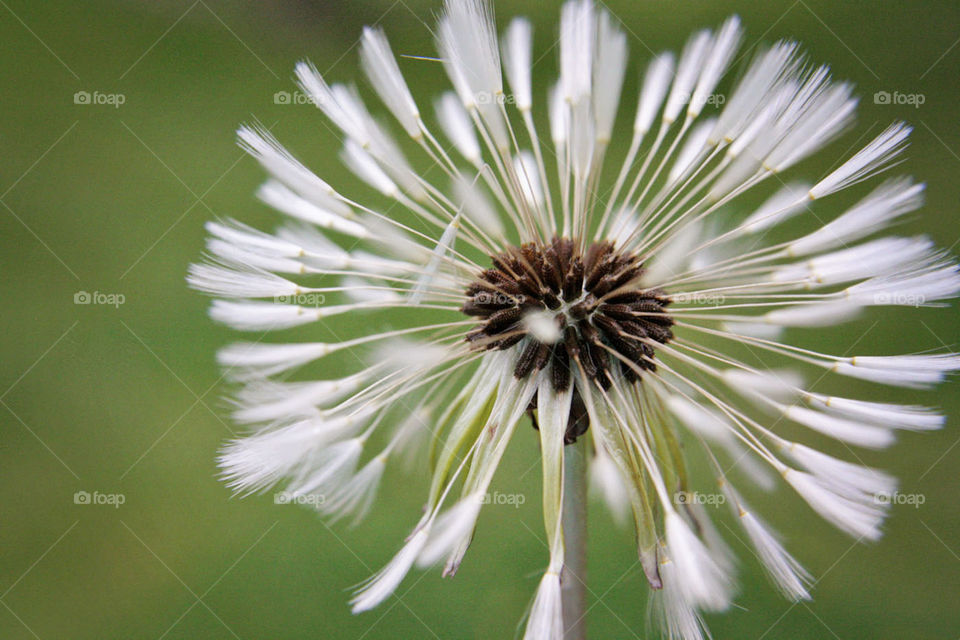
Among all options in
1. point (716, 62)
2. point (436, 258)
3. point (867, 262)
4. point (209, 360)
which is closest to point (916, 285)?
point (867, 262)

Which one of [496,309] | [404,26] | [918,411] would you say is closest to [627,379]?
[496,309]

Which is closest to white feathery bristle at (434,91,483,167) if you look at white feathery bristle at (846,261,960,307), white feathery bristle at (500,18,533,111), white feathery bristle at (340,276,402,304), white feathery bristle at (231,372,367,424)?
white feathery bristle at (500,18,533,111)

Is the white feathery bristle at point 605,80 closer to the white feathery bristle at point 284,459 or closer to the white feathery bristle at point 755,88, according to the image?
the white feathery bristle at point 755,88

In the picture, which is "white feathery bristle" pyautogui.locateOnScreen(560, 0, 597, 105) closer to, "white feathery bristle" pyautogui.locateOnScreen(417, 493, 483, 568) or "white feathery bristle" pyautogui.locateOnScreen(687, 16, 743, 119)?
"white feathery bristle" pyautogui.locateOnScreen(687, 16, 743, 119)

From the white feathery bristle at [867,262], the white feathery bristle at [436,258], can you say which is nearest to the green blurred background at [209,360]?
the white feathery bristle at [867,262]

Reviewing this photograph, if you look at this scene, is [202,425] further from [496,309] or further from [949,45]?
[949,45]

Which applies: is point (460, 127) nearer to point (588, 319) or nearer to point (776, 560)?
point (588, 319)
